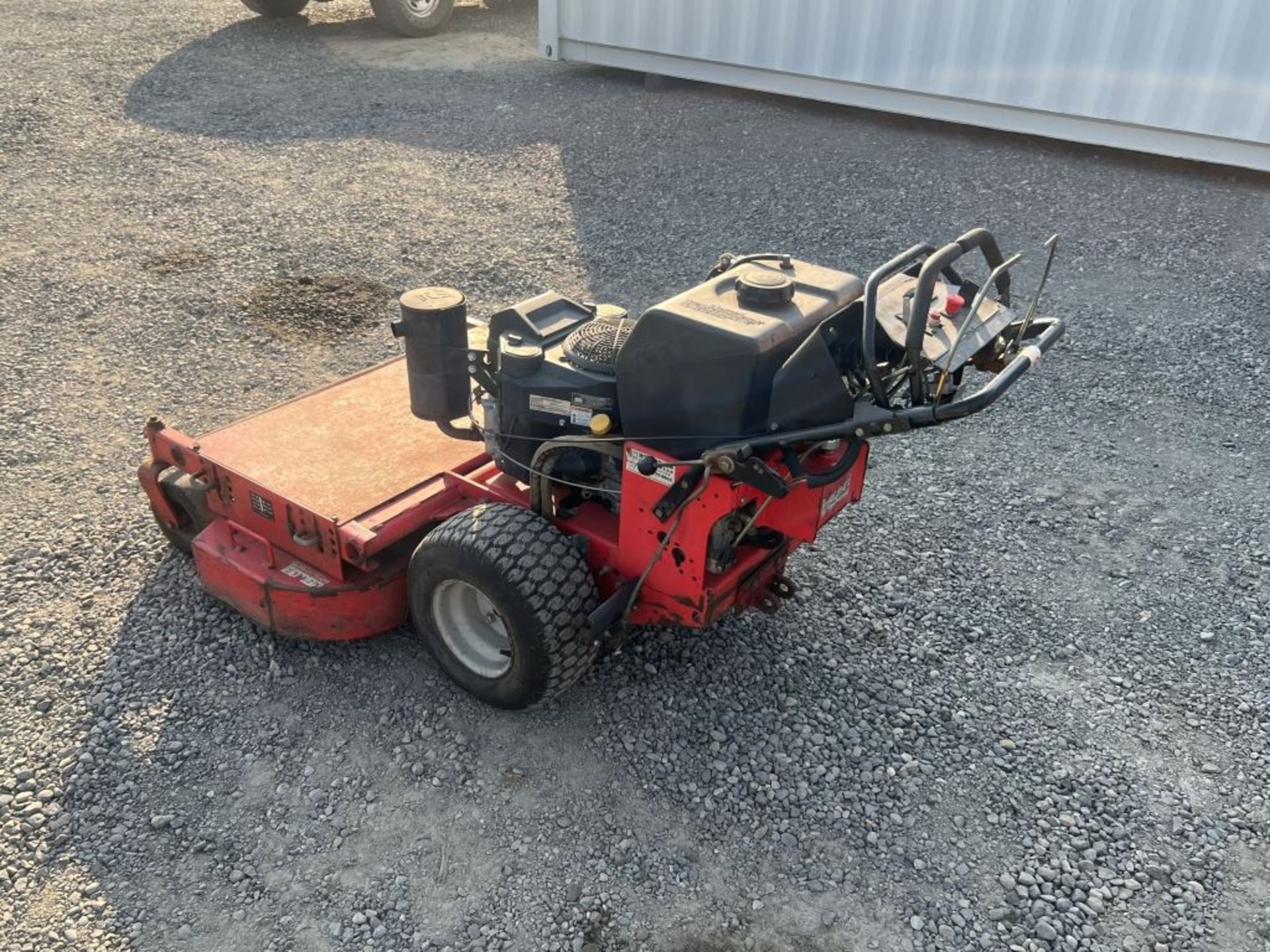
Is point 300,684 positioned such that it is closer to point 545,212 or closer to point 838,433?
point 838,433

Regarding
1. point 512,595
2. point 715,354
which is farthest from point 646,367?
point 512,595

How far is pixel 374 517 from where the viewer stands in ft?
12.0

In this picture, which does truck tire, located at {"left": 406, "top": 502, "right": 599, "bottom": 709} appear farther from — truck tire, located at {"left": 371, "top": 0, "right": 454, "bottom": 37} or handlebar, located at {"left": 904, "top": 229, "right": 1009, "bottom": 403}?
truck tire, located at {"left": 371, "top": 0, "right": 454, "bottom": 37}

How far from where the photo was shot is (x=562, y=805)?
3336 millimetres

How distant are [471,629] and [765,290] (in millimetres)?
1550

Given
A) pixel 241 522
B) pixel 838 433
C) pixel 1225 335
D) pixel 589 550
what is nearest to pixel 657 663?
pixel 589 550

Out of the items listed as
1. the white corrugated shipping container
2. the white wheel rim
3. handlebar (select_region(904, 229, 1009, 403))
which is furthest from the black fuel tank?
the white corrugated shipping container

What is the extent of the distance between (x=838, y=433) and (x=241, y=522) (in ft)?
7.56

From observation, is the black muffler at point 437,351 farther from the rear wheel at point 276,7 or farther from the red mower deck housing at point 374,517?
the rear wheel at point 276,7

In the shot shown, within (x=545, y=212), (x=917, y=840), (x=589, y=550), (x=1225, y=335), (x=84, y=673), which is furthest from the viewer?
(x=545, y=212)

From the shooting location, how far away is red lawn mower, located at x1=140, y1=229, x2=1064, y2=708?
2.97 m

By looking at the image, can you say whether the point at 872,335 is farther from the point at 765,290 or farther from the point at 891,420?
the point at 765,290

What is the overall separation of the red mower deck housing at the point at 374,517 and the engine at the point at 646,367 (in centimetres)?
17

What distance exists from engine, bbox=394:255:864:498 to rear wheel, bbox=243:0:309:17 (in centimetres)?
1163
